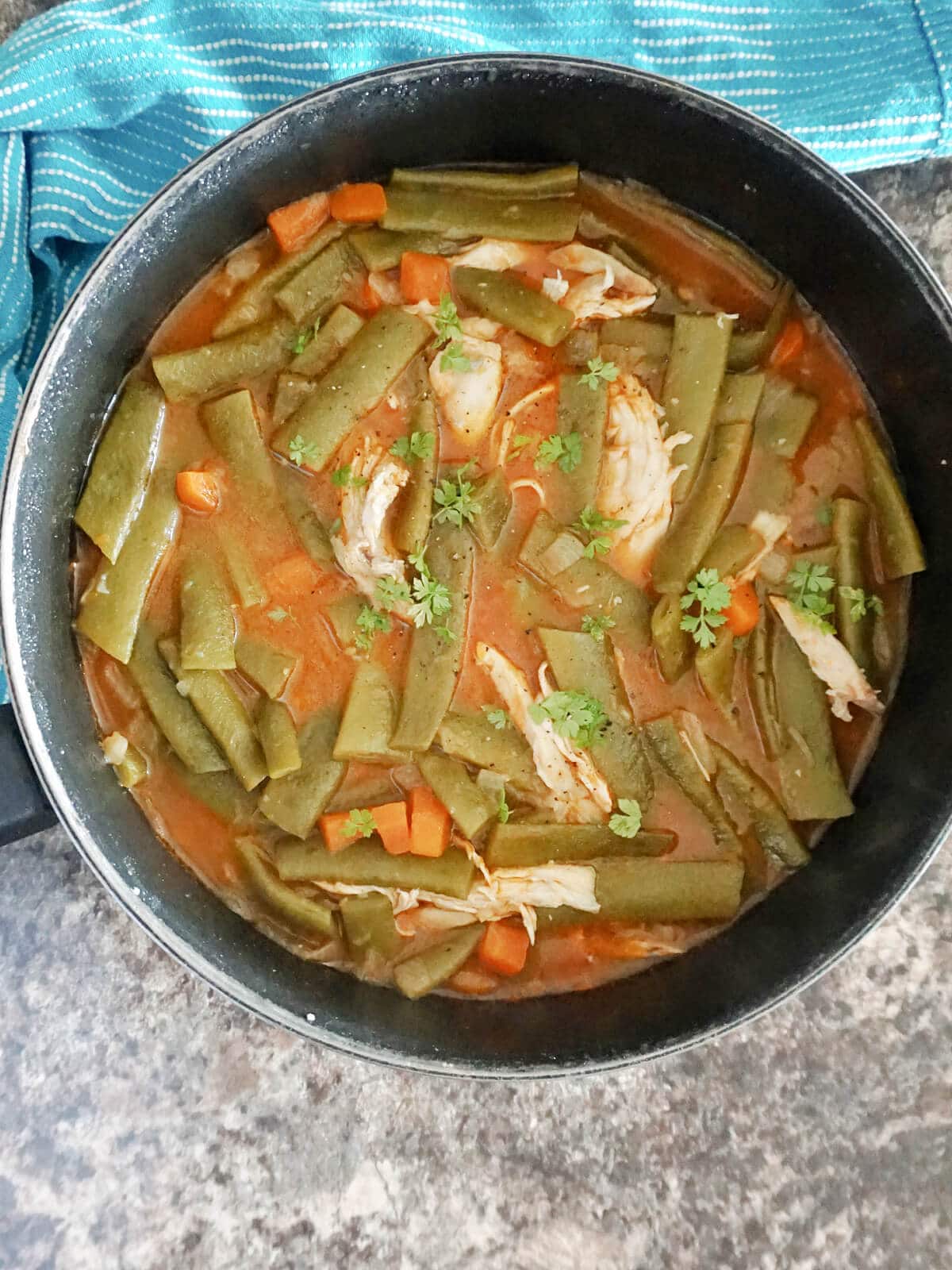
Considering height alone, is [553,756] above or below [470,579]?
below

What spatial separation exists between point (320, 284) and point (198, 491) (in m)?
0.56

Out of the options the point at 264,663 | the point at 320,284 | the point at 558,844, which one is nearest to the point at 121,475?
the point at 264,663

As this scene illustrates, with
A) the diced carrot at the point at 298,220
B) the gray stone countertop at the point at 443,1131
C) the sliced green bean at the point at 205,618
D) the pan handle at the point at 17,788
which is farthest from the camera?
the gray stone countertop at the point at 443,1131

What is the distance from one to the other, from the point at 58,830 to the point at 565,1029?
1345 mm

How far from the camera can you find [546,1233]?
2.72 m

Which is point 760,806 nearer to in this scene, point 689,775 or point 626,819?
point 689,775

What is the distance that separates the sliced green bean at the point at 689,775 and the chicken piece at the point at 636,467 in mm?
435

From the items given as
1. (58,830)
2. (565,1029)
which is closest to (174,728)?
(58,830)

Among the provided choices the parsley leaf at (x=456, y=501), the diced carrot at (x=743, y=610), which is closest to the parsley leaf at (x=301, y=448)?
the parsley leaf at (x=456, y=501)

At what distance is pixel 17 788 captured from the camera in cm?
227

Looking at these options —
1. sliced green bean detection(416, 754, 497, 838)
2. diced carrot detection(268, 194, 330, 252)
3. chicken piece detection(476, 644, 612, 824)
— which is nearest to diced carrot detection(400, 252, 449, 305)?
diced carrot detection(268, 194, 330, 252)

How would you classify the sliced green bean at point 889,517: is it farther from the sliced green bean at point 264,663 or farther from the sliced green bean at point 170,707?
the sliced green bean at point 170,707

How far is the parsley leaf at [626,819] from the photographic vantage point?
99.7 inches

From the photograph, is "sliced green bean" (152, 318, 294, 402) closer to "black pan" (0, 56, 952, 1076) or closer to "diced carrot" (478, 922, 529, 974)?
"black pan" (0, 56, 952, 1076)
